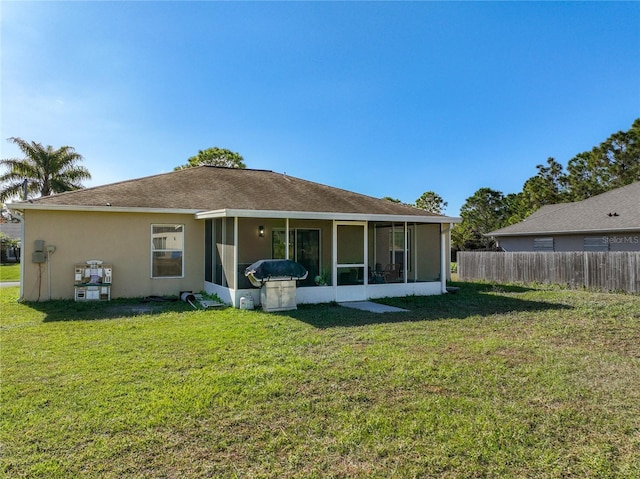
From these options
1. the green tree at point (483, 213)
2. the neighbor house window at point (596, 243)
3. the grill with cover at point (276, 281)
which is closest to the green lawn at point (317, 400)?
the grill with cover at point (276, 281)

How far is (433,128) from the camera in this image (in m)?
18.7

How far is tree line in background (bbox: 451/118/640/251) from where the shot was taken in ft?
79.6

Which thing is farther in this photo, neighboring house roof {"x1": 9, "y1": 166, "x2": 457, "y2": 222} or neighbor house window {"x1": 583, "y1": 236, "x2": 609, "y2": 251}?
neighbor house window {"x1": 583, "y1": 236, "x2": 609, "y2": 251}

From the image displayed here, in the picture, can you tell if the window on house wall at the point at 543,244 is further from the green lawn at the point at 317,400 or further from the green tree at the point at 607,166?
the green lawn at the point at 317,400

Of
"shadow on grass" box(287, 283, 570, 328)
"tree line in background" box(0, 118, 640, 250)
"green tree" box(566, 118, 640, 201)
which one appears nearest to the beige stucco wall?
"shadow on grass" box(287, 283, 570, 328)

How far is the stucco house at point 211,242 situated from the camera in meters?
9.74

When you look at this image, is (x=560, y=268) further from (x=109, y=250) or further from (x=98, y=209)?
(x=98, y=209)

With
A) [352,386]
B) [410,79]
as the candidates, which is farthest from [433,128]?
[352,386]

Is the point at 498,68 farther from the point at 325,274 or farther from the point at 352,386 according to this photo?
the point at 352,386

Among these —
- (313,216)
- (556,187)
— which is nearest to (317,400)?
(313,216)

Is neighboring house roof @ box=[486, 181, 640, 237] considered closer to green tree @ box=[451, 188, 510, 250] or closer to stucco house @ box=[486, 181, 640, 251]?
stucco house @ box=[486, 181, 640, 251]

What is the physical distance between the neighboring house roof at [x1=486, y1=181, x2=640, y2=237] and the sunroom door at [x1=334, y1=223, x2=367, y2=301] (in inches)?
430

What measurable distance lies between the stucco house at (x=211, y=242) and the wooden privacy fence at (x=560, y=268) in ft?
17.6

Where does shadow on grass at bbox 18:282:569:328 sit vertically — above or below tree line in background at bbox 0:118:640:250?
below
